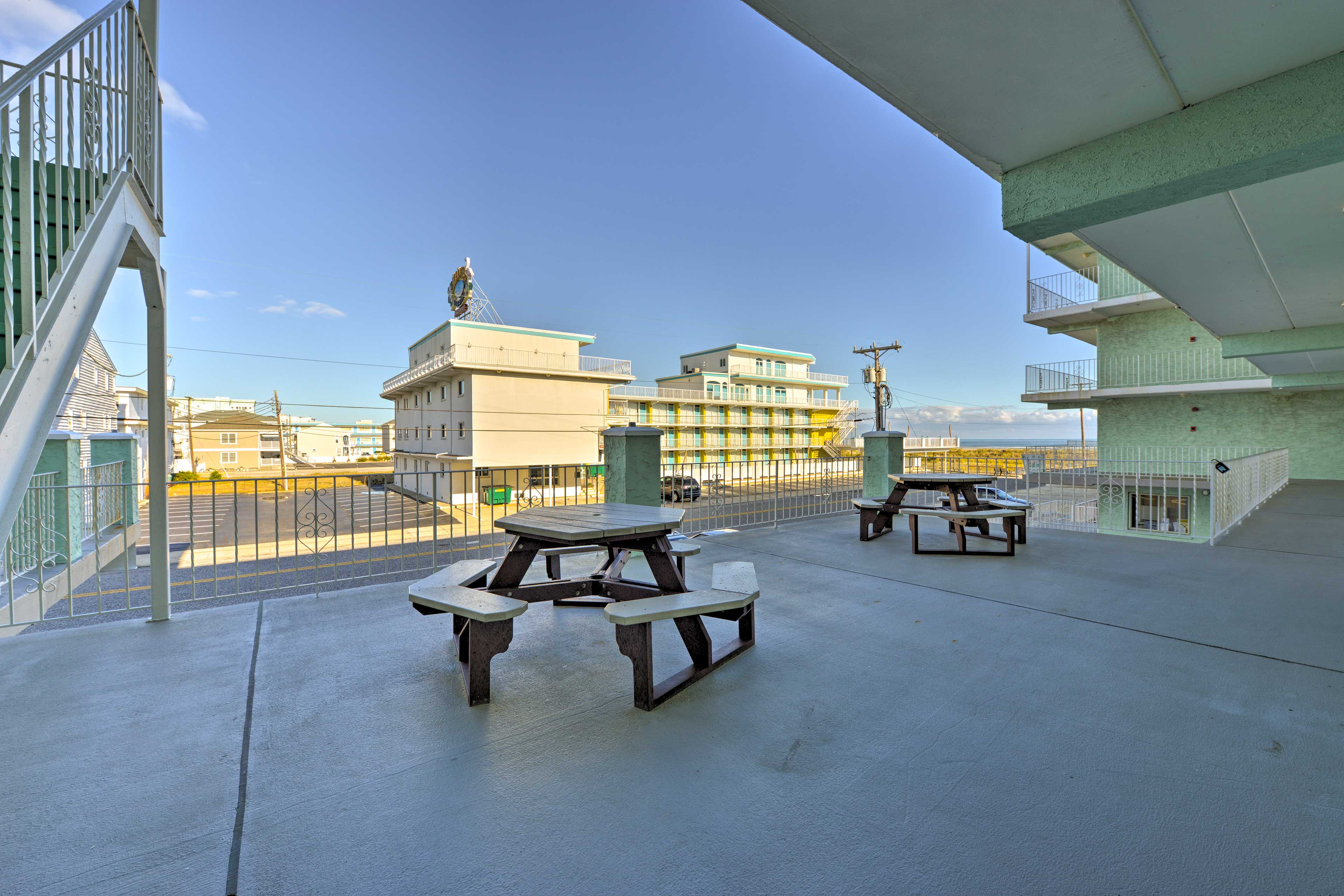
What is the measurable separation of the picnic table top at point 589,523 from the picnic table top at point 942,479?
3.55m

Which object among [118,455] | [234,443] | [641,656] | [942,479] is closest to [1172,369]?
[942,479]

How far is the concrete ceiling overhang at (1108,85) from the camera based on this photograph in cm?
205

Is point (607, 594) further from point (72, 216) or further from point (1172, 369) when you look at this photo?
point (1172, 369)

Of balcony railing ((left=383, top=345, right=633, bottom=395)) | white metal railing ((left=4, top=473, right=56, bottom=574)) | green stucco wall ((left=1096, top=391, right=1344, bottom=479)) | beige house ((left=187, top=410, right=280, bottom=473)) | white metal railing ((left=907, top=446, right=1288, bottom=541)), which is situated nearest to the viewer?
white metal railing ((left=4, top=473, right=56, bottom=574))

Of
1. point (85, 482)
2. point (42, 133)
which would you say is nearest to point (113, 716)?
point (42, 133)

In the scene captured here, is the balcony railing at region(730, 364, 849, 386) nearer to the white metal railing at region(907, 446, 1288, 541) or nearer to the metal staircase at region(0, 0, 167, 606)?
the white metal railing at region(907, 446, 1288, 541)

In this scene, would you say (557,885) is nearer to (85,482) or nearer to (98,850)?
A: (98,850)

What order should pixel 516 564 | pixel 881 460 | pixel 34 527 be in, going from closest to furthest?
pixel 516 564 → pixel 34 527 → pixel 881 460

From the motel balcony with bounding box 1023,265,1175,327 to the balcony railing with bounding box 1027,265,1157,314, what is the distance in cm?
1

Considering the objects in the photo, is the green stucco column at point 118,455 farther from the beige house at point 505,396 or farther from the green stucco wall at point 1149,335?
the green stucco wall at point 1149,335

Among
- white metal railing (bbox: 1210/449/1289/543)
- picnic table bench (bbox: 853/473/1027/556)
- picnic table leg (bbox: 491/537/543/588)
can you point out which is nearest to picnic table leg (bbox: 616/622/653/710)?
picnic table leg (bbox: 491/537/543/588)

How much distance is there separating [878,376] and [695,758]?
1050 inches

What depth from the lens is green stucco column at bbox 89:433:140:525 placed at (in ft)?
24.3

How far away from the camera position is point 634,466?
5.64 m
